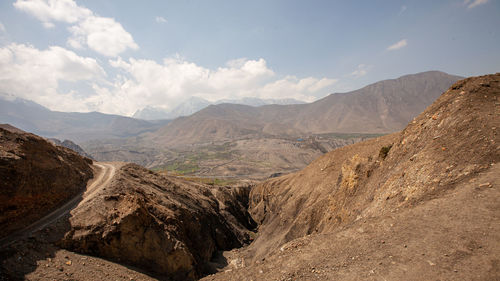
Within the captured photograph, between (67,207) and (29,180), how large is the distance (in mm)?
3599

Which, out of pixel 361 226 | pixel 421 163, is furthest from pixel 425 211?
pixel 421 163

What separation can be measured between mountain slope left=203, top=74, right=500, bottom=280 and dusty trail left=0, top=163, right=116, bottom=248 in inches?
537

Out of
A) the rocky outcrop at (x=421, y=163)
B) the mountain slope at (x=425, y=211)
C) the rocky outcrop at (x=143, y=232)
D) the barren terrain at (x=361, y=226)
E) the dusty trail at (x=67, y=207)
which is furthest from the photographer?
the rocky outcrop at (x=143, y=232)

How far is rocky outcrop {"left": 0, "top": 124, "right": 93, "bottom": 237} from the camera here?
576 inches

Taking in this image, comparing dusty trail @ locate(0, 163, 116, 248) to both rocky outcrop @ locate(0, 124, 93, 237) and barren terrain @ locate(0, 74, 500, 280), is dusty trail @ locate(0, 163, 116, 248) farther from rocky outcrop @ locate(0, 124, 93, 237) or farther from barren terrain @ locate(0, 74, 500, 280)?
rocky outcrop @ locate(0, 124, 93, 237)

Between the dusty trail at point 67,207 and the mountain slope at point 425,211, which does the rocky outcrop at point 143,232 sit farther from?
the mountain slope at point 425,211

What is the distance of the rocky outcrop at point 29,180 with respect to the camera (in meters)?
14.6

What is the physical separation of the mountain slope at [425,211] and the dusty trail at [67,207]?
13647 millimetres

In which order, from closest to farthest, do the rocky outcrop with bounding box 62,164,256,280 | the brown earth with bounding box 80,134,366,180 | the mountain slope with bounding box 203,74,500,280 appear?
the mountain slope with bounding box 203,74,500,280 < the rocky outcrop with bounding box 62,164,256,280 < the brown earth with bounding box 80,134,366,180

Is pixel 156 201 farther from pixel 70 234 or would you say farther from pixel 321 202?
pixel 321 202

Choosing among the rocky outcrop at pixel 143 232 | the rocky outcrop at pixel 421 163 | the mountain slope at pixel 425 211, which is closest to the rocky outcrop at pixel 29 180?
the rocky outcrop at pixel 143 232

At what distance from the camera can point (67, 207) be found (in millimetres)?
18469

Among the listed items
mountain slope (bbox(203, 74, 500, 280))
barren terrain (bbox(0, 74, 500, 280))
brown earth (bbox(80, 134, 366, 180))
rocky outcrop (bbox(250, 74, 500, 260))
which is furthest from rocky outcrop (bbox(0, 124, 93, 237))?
brown earth (bbox(80, 134, 366, 180))

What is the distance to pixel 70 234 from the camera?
1551 centimetres
